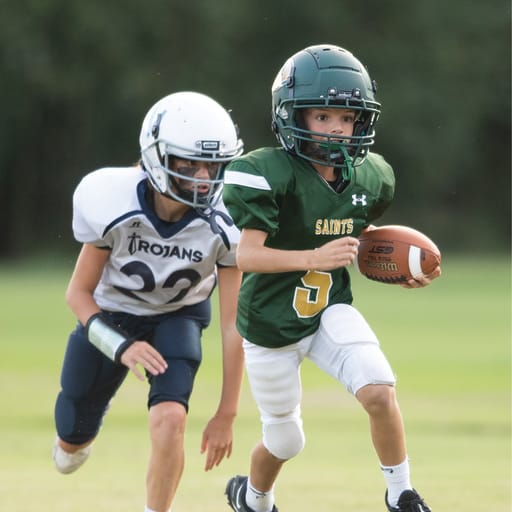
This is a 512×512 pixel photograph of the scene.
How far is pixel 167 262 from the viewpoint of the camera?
5.07 m

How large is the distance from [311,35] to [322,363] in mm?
29052

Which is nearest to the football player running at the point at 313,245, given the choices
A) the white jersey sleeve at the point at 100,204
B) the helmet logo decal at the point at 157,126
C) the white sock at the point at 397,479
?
the white sock at the point at 397,479

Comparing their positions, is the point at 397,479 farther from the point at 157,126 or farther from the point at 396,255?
the point at 157,126

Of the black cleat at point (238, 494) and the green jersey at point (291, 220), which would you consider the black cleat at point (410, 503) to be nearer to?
the green jersey at point (291, 220)

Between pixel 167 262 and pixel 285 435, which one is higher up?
pixel 167 262

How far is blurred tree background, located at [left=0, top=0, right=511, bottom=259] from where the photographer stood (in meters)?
30.4

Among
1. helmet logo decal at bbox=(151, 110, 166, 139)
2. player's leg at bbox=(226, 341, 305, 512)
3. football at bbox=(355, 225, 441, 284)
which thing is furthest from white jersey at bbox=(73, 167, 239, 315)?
football at bbox=(355, 225, 441, 284)

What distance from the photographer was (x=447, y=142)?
109ft

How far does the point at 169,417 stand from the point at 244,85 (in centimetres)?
2813

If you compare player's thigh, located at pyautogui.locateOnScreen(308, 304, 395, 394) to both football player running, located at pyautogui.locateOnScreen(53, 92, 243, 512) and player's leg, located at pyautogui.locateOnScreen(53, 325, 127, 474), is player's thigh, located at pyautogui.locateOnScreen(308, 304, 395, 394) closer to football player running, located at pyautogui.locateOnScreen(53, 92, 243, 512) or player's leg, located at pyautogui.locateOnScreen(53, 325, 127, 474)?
football player running, located at pyautogui.locateOnScreen(53, 92, 243, 512)

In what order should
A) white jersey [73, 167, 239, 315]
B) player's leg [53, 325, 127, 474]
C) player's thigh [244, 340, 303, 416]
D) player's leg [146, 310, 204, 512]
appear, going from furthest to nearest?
1. player's leg [53, 325, 127, 474]
2. white jersey [73, 167, 239, 315]
3. player's thigh [244, 340, 303, 416]
4. player's leg [146, 310, 204, 512]

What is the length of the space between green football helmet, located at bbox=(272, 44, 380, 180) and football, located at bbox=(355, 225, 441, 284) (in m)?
0.41

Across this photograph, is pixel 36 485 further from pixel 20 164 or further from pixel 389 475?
pixel 20 164

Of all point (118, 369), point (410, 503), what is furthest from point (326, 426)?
point (410, 503)
